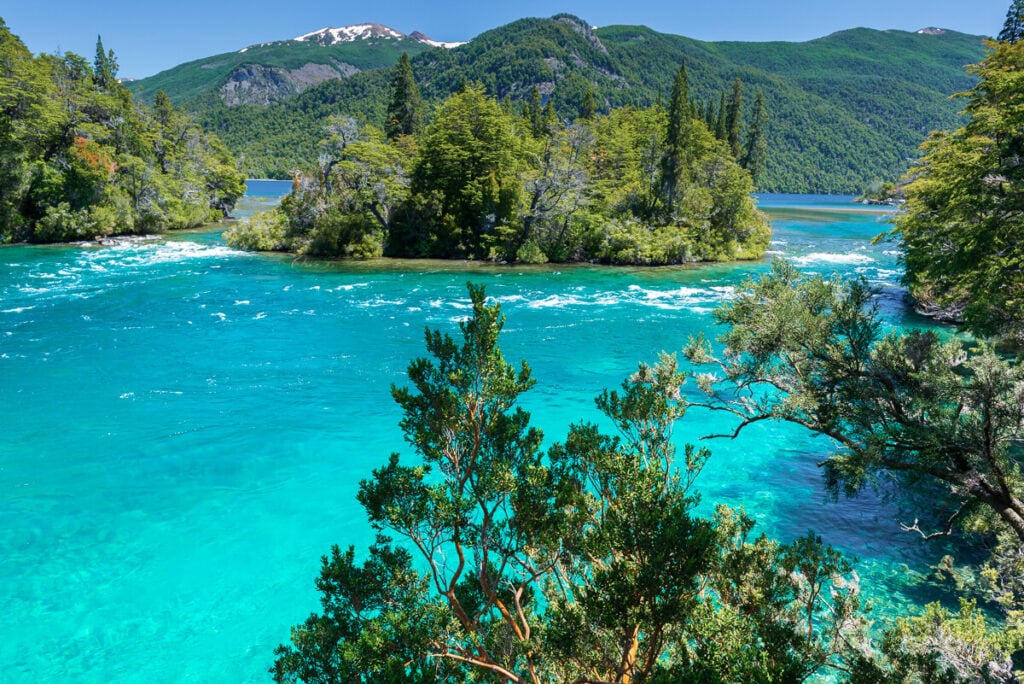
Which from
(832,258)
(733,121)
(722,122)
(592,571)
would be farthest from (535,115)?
(592,571)

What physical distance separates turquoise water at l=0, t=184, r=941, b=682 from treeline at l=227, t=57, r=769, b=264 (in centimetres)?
1229

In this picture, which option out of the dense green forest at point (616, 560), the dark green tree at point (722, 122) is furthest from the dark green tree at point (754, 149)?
the dense green forest at point (616, 560)

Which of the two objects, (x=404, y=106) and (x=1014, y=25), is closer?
(x=1014, y=25)

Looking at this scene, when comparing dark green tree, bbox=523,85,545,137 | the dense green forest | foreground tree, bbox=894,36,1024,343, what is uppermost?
dark green tree, bbox=523,85,545,137

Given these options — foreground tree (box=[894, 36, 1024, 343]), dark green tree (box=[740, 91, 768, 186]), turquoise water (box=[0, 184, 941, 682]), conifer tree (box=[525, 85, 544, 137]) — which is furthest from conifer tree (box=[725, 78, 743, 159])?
foreground tree (box=[894, 36, 1024, 343])

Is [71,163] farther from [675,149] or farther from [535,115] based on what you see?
[675,149]

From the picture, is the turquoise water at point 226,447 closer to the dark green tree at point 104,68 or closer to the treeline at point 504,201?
the treeline at point 504,201

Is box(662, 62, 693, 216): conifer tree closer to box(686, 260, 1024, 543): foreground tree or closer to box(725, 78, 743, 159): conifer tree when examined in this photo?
box(725, 78, 743, 159): conifer tree

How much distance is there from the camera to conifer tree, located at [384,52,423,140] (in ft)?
218

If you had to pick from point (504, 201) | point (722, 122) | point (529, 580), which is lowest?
point (529, 580)

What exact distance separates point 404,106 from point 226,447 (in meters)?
59.2

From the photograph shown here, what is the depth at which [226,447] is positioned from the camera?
664 inches

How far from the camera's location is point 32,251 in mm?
48031

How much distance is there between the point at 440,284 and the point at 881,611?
3264 centimetres
